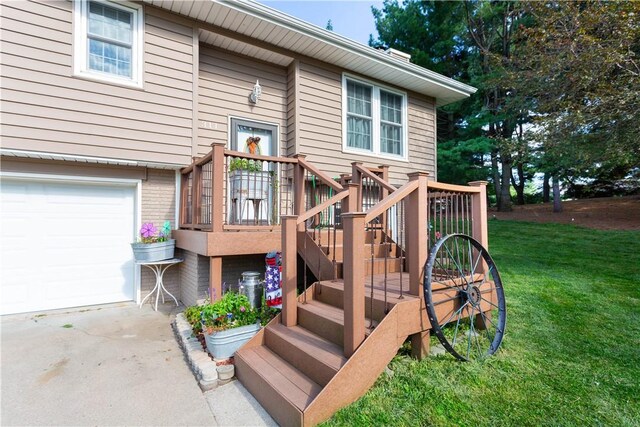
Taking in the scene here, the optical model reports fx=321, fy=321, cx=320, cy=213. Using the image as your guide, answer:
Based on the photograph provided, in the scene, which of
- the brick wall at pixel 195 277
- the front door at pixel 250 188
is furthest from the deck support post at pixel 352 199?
the brick wall at pixel 195 277

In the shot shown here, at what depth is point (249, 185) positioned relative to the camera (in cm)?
439

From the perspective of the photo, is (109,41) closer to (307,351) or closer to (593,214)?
(307,351)

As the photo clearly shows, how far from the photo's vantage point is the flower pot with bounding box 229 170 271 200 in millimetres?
4336

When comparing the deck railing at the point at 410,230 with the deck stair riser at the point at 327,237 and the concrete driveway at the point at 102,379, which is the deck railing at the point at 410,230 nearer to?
the deck stair riser at the point at 327,237

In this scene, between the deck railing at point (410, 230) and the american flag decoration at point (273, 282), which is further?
the american flag decoration at point (273, 282)

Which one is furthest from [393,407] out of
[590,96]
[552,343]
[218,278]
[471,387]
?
[590,96]

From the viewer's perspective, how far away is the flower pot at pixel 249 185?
4336mm

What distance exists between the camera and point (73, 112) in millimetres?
4262

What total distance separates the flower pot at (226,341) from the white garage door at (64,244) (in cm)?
279

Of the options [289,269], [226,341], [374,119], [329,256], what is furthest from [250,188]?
[374,119]

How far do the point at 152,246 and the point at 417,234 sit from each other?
3667 mm

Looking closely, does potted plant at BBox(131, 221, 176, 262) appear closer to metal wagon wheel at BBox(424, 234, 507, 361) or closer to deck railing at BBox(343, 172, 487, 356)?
deck railing at BBox(343, 172, 487, 356)

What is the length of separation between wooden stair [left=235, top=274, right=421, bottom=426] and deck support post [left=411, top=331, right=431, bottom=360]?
21 centimetres

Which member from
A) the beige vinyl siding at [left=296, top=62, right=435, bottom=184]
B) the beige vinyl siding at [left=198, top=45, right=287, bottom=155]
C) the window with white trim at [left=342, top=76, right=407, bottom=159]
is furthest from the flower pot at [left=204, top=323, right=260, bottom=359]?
the window with white trim at [left=342, top=76, right=407, bottom=159]
